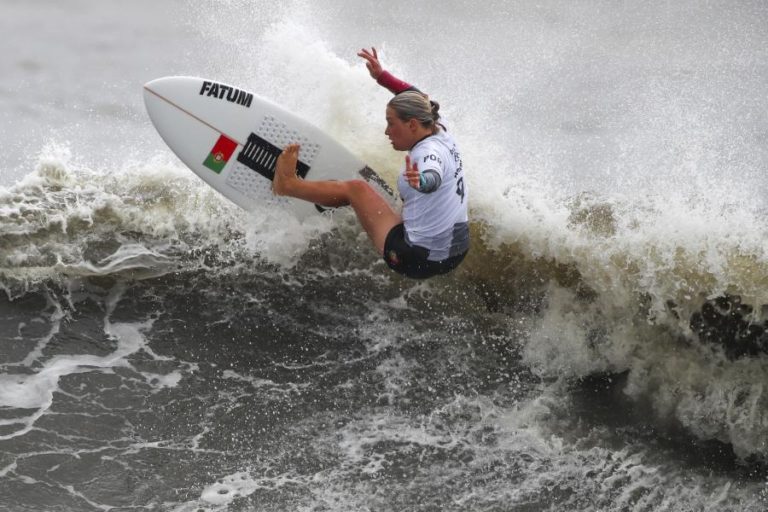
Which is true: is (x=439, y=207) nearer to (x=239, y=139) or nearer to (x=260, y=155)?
(x=260, y=155)

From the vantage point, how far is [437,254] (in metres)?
4.95

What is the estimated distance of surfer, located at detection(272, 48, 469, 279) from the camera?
470cm

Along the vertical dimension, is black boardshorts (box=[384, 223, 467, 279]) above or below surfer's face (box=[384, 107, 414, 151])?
below

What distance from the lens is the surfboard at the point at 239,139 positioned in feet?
18.7

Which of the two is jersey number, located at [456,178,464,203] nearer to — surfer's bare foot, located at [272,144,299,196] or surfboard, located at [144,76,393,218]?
surfboard, located at [144,76,393,218]

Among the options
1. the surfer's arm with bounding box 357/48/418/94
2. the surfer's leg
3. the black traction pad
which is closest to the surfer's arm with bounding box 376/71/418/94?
the surfer's arm with bounding box 357/48/418/94

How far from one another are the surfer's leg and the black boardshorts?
5 centimetres

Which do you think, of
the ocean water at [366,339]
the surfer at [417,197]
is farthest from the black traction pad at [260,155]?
the surfer at [417,197]

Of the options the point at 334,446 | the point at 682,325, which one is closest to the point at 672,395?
the point at 682,325

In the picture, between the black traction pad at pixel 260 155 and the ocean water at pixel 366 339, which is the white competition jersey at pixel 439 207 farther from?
the black traction pad at pixel 260 155

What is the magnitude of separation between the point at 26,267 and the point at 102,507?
7.22 ft

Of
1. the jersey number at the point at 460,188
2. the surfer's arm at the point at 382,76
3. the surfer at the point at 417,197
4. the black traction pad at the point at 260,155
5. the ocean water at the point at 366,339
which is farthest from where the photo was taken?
the black traction pad at the point at 260,155

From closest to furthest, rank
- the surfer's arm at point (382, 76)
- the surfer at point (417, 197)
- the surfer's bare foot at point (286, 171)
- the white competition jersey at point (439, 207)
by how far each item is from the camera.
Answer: the surfer at point (417, 197) < the white competition jersey at point (439, 207) < the surfer's arm at point (382, 76) < the surfer's bare foot at point (286, 171)

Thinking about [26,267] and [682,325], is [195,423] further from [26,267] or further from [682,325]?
[682,325]
